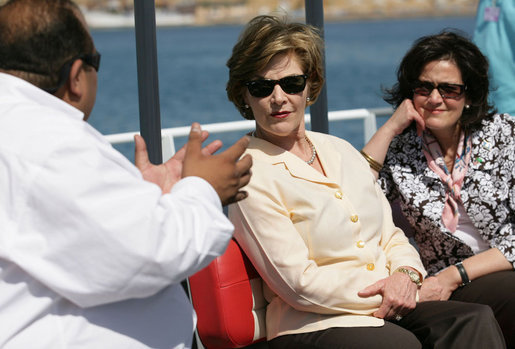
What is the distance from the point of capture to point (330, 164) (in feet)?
9.36

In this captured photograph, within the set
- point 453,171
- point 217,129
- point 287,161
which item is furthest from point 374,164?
point 217,129

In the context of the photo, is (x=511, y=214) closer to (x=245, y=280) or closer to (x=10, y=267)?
(x=245, y=280)

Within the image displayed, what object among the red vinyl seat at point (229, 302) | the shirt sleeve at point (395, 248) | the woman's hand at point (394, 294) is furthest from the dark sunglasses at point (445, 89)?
the red vinyl seat at point (229, 302)

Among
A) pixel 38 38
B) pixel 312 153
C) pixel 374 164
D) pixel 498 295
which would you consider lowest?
pixel 498 295

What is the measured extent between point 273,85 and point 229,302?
0.79 m

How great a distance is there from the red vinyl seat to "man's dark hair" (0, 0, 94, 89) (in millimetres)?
1061

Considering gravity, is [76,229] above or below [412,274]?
above

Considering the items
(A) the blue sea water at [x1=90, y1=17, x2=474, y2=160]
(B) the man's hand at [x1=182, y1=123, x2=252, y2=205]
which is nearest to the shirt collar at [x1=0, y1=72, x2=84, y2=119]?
(B) the man's hand at [x1=182, y1=123, x2=252, y2=205]

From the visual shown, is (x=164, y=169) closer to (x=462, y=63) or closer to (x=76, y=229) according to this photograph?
(x=76, y=229)

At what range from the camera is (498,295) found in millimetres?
2879

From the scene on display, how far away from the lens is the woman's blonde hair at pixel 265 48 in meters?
2.75

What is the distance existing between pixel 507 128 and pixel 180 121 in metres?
32.8

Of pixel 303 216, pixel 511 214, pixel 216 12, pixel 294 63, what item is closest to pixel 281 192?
pixel 303 216

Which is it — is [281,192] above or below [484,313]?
above
